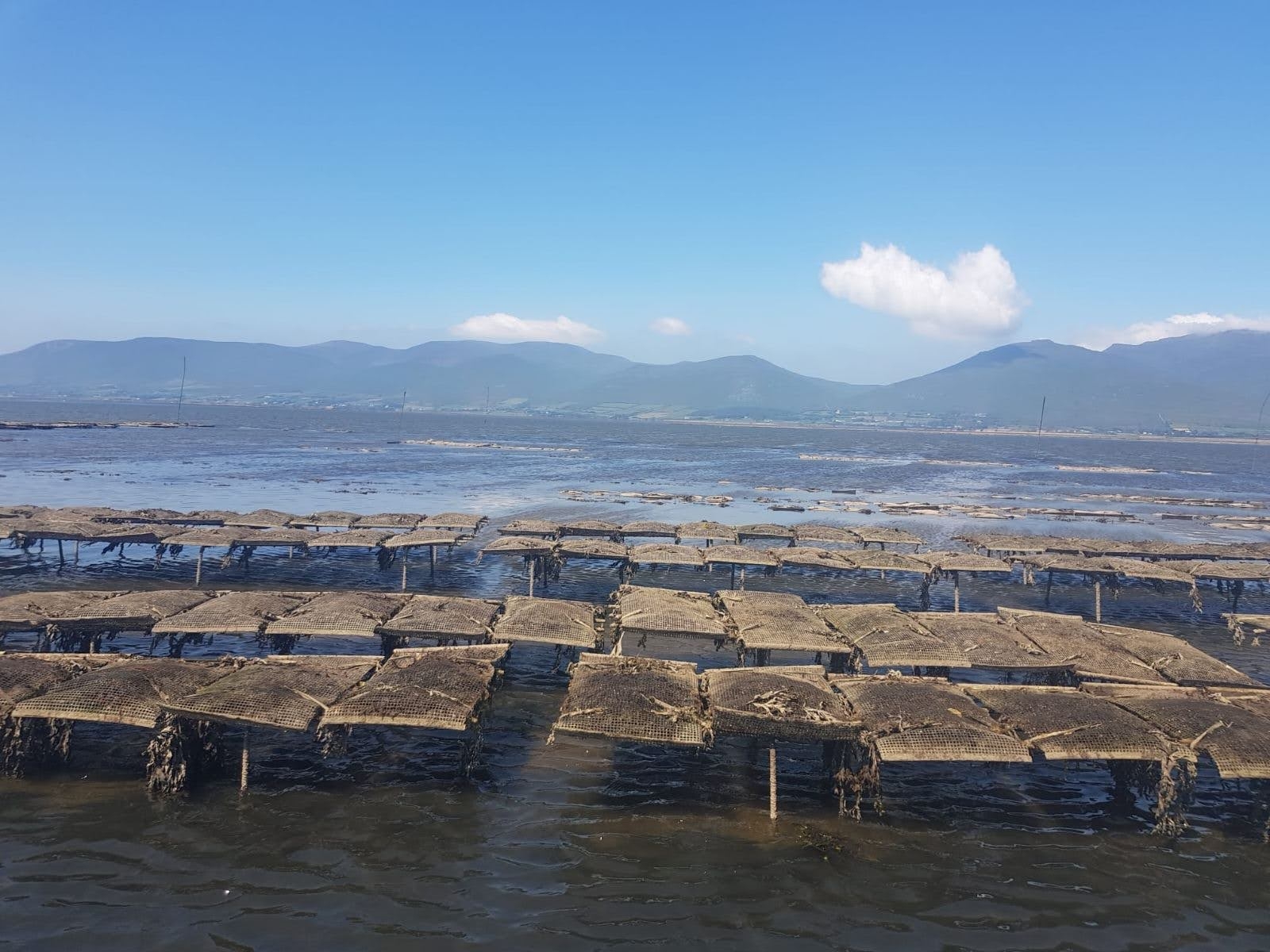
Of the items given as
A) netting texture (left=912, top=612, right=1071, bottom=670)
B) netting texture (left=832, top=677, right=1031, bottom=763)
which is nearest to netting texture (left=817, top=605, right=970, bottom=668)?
netting texture (left=912, top=612, right=1071, bottom=670)

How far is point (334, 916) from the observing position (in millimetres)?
9516

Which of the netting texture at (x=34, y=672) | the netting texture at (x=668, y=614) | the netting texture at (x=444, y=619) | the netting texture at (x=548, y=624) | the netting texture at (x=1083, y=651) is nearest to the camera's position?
the netting texture at (x=34, y=672)

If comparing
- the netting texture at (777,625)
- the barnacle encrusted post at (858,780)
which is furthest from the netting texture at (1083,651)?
the barnacle encrusted post at (858,780)

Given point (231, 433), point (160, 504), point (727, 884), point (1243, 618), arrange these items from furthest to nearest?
point (231, 433) < point (160, 504) < point (1243, 618) < point (727, 884)

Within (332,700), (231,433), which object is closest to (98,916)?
(332,700)

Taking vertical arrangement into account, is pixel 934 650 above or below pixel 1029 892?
above

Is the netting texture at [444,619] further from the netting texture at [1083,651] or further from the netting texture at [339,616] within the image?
the netting texture at [1083,651]

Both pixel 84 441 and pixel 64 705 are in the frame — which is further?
pixel 84 441

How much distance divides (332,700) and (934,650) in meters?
12.0

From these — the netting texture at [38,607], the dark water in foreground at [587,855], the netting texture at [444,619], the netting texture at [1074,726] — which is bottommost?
the dark water in foreground at [587,855]

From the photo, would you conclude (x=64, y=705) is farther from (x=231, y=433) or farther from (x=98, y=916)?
(x=231, y=433)

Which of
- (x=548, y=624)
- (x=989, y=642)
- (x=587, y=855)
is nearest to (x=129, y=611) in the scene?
(x=548, y=624)

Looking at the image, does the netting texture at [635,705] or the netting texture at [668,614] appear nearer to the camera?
the netting texture at [635,705]

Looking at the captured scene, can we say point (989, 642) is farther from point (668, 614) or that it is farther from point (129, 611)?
point (129, 611)
